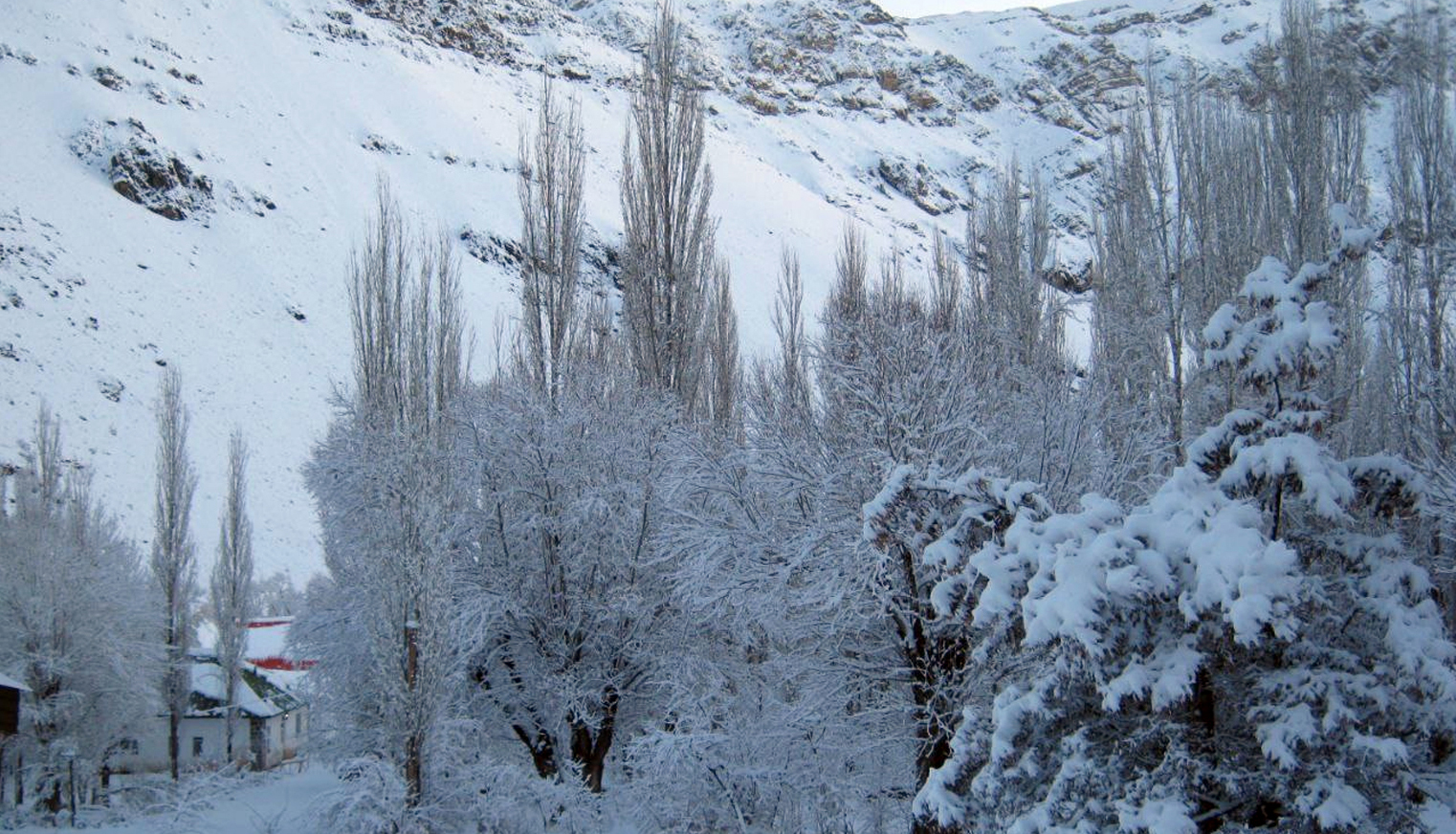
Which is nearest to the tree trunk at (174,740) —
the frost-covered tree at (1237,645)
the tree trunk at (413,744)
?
the tree trunk at (413,744)

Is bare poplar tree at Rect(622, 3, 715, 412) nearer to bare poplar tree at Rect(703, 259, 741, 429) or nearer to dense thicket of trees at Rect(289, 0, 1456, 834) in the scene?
dense thicket of trees at Rect(289, 0, 1456, 834)

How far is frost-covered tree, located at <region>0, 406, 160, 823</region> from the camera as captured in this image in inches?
794

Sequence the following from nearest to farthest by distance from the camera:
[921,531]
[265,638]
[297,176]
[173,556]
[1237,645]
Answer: [1237,645] < [921,531] < [173,556] < [265,638] < [297,176]

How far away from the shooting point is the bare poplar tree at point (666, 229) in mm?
16141

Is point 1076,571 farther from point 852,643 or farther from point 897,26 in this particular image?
point 897,26

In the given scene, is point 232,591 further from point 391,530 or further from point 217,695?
point 391,530

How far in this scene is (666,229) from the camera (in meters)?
16.7

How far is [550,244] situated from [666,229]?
218cm

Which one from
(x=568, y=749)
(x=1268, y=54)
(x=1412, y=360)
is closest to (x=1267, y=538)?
(x=568, y=749)

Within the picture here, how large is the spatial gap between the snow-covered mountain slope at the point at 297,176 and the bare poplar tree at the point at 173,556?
7147 mm

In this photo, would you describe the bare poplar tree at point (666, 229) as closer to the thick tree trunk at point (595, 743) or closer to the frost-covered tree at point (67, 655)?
the thick tree trunk at point (595, 743)

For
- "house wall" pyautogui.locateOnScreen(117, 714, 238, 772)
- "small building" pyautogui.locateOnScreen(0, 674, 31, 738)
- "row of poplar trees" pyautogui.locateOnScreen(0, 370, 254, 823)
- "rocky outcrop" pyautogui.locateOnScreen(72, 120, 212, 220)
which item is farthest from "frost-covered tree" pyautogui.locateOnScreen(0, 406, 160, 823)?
"rocky outcrop" pyautogui.locateOnScreen(72, 120, 212, 220)

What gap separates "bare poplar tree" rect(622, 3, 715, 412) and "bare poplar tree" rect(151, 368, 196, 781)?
57.3ft

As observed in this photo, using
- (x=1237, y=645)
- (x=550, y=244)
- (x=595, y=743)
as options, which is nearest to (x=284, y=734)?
(x=550, y=244)
